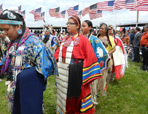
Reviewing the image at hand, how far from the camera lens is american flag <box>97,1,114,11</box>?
11.6 m

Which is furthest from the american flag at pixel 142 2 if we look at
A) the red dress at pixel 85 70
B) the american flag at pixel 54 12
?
the american flag at pixel 54 12

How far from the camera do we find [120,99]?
13.5 ft

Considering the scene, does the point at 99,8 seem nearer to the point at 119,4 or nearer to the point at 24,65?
the point at 119,4

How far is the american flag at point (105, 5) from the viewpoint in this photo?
11.6 m

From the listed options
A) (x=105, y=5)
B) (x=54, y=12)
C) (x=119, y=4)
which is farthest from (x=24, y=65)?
(x=54, y=12)

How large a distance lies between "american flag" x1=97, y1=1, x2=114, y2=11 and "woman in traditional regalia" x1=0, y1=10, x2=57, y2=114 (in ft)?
36.2

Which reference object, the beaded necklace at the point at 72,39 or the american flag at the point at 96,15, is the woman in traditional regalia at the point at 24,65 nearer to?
the beaded necklace at the point at 72,39

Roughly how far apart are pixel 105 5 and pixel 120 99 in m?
9.71

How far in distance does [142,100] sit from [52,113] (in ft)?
8.14

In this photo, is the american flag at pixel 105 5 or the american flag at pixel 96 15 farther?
the american flag at pixel 96 15

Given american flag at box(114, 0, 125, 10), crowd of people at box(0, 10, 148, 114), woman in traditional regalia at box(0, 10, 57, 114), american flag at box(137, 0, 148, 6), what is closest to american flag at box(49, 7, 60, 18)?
american flag at box(114, 0, 125, 10)

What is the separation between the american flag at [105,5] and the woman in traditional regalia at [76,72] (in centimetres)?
1004

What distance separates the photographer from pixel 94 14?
43.3 feet

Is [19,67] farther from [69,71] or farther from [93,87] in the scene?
[93,87]
